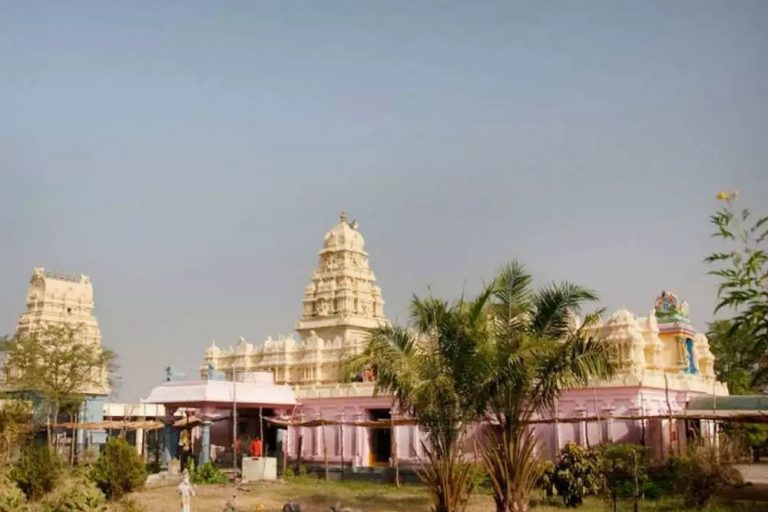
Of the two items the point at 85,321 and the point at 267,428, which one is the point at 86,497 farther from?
the point at 85,321

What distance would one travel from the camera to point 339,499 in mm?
23875

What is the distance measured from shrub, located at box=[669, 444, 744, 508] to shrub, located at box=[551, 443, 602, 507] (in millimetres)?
2327

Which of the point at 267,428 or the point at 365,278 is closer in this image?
the point at 267,428

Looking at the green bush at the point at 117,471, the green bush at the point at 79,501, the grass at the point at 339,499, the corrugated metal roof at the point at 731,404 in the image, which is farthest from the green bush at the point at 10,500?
the corrugated metal roof at the point at 731,404

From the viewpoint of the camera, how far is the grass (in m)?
20.4

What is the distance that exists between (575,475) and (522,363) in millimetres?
6235

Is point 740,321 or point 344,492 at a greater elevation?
point 740,321

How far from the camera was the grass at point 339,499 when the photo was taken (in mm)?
20422

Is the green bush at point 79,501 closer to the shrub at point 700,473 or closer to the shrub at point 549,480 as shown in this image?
the shrub at point 549,480

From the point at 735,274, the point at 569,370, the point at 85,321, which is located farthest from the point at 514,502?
the point at 85,321

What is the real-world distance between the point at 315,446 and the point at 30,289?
3471cm

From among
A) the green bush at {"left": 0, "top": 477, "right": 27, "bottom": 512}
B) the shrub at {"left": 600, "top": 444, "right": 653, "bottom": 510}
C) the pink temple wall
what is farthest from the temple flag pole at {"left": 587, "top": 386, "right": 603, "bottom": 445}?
the green bush at {"left": 0, "top": 477, "right": 27, "bottom": 512}

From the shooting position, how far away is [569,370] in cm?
1695

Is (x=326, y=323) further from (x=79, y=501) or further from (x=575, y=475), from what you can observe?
(x=79, y=501)
